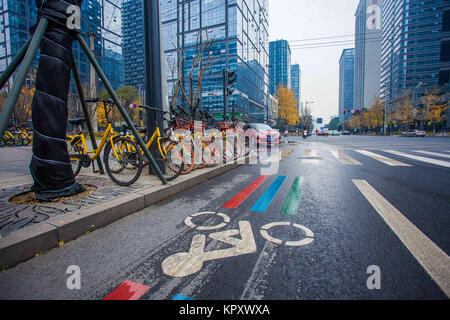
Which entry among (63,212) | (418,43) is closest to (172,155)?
(63,212)

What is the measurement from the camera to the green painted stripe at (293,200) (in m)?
3.24

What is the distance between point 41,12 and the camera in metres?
3.06

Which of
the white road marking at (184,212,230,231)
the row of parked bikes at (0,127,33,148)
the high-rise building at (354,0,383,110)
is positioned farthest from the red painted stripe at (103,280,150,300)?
the high-rise building at (354,0,383,110)

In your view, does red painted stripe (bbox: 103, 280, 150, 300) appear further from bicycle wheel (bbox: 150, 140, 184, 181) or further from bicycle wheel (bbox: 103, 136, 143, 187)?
bicycle wheel (bbox: 150, 140, 184, 181)

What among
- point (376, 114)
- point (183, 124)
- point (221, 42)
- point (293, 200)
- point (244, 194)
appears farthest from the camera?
point (376, 114)

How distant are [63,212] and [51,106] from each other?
5.13ft

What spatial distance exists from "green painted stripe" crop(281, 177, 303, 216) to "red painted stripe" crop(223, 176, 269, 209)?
71 centimetres

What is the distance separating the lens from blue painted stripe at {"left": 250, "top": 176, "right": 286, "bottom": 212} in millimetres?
3389

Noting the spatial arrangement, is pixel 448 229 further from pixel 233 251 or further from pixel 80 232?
pixel 80 232

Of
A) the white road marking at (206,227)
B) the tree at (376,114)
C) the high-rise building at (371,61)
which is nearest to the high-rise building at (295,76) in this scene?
the high-rise building at (371,61)

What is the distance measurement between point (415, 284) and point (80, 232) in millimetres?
3141

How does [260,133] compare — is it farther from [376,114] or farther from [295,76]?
Result: [295,76]

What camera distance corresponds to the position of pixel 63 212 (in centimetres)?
275

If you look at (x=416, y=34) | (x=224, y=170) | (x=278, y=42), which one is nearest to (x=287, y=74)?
(x=278, y=42)
